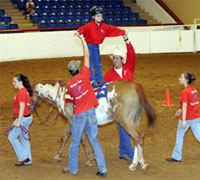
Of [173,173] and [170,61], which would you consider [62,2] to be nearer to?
[170,61]

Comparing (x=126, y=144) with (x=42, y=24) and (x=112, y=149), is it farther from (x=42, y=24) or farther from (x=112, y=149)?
(x=42, y=24)

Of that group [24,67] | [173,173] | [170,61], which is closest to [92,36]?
[173,173]

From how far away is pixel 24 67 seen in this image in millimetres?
17469

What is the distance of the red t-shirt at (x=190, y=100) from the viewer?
6.33m

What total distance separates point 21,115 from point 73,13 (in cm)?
1971

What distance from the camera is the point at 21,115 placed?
6238 millimetres

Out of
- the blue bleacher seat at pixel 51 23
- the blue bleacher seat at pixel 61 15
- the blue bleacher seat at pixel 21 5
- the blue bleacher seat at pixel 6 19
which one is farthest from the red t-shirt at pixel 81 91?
the blue bleacher seat at pixel 21 5

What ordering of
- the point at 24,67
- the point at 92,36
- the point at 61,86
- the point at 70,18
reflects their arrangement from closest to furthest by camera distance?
the point at 61,86, the point at 92,36, the point at 24,67, the point at 70,18

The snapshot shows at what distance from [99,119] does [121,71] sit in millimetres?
1084

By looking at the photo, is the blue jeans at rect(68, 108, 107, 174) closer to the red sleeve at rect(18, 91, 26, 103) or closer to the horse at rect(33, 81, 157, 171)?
the horse at rect(33, 81, 157, 171)

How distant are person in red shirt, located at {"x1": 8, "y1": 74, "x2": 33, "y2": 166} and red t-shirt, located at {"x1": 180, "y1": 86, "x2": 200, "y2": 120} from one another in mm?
2602

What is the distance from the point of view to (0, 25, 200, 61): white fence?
19469 millimetres

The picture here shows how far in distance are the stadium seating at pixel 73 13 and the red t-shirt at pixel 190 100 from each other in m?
17.4

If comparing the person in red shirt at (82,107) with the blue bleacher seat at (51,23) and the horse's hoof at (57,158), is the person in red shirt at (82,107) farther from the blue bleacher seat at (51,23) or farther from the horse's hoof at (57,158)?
the blue bleacher seat at (51,23)
